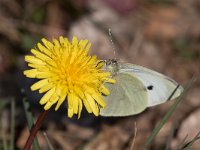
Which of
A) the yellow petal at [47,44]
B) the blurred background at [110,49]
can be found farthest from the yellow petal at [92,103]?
the blurred background at [110,49]

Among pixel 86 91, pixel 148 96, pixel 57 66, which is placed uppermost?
pixel 57 66

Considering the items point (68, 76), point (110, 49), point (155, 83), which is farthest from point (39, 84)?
point (110, 49)

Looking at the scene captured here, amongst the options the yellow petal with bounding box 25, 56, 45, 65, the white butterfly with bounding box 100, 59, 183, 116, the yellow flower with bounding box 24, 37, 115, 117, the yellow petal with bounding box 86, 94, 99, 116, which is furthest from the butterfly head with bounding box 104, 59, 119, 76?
the yellow petal with bounding box 25, 56, 45, 65

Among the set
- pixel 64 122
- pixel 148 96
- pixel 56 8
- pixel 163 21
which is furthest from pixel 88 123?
pixel 163 21

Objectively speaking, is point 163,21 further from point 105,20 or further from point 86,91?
point 86,91

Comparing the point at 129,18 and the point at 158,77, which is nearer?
the point at 158,77

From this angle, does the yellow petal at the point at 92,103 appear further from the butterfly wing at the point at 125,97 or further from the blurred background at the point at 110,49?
the blurred background at the point at 110,49

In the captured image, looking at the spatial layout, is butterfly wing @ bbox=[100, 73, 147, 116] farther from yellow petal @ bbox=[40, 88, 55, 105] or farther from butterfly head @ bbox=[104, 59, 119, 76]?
yellow petal @ bbox=[40, 88, 55, 105]

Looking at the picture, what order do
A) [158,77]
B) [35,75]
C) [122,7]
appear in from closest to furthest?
[35,75] → [158,77] → [122,7]
